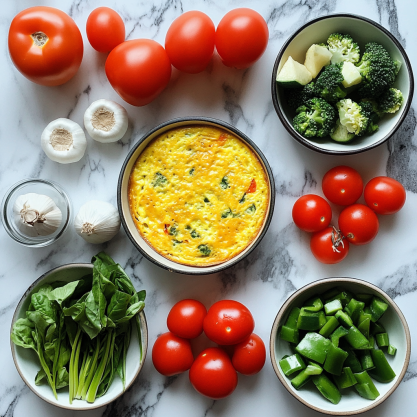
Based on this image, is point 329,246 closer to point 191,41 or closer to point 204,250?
point 204,250

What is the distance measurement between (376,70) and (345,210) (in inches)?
27.7

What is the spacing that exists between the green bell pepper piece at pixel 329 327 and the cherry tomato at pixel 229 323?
0.35 meters

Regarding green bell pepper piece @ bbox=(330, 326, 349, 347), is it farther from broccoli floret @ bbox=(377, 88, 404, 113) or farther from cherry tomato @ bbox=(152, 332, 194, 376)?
broccoli floret @ bbox=(377, 88, 404, 113)

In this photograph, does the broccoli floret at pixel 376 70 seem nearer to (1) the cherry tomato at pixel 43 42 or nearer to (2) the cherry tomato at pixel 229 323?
(2) the cherry tomato at pixel 229 323

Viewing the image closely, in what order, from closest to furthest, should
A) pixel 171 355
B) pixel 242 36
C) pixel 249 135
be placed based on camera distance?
1. pixel 242 36
2. pixel 171 355
3. pixel 249 135

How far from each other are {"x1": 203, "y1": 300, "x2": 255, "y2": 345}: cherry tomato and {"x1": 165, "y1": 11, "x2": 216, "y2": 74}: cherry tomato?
1214 mm

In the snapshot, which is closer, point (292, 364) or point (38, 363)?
point (292, 364)

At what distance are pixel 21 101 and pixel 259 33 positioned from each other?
1326 mm

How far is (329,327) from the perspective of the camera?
2270mm

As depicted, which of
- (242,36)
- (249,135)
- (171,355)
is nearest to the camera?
(242,36)

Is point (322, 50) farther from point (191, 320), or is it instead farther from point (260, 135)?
point (191, 320)

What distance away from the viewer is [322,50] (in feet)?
7.36

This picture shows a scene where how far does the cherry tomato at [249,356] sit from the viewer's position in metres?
2.27

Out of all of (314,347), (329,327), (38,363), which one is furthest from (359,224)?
(38,363)
